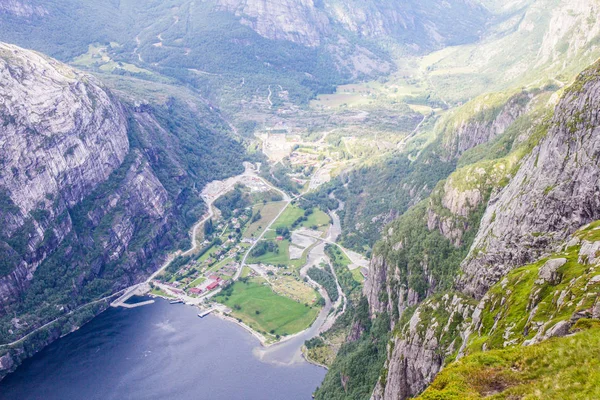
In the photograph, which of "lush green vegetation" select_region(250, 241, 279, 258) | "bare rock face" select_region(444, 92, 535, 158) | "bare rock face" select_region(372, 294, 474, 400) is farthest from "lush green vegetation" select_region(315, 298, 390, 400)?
"bare rock face" select_region(444, 92, 535, 158)

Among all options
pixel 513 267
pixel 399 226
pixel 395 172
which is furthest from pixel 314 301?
pixel 513 267

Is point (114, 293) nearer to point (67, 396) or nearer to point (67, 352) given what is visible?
point (67, 352)

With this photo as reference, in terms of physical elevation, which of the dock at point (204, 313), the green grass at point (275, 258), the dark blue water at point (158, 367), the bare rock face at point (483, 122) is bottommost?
the dark blue water at point (158, 367)

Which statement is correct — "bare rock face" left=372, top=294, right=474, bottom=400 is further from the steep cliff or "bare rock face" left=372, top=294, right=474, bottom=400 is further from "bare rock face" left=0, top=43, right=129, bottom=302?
"bare rock face" left=0, top=43, right=129, bottom=302

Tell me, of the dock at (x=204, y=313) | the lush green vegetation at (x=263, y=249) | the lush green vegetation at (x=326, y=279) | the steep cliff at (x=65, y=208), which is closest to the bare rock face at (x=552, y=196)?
the lush green vegetation at (x=326, y=279)

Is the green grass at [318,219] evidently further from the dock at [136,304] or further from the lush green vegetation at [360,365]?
the lush green vegetation at [360,365]

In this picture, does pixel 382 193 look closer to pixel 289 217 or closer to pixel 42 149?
pixel 289 217
